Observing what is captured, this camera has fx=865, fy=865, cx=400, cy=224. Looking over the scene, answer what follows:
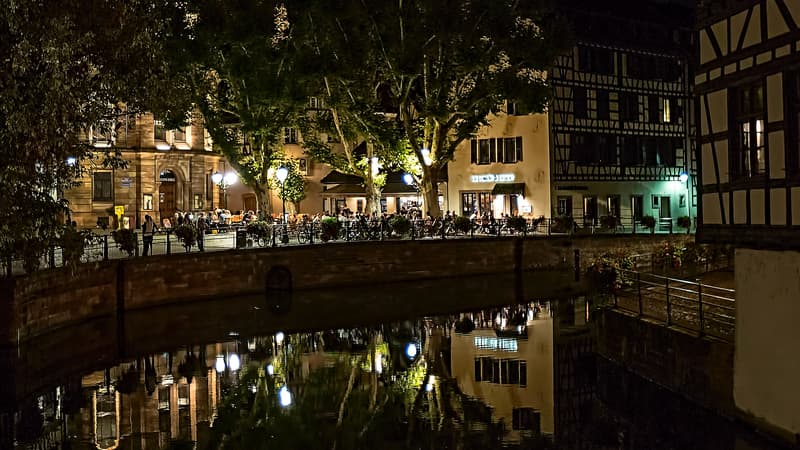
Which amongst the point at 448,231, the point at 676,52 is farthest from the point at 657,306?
the point at 676,52

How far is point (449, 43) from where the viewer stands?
129 feet

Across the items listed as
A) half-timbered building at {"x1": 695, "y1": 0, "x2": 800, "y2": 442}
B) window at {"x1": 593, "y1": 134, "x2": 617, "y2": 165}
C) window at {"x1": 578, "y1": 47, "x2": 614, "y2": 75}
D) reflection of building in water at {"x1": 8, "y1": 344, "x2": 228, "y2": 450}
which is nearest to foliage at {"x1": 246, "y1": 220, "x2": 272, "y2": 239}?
reflection of building in water at {"x1": 8, "y1": 344, "x2": 228, "y2": 450}

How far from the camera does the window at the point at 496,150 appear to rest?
50.0 meters

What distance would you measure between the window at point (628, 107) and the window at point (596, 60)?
1697 mm

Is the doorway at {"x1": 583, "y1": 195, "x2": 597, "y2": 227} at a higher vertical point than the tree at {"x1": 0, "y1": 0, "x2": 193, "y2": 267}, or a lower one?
lower

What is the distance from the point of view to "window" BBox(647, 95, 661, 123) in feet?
169

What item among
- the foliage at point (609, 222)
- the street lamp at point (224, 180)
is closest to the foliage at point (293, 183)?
the street lamp at point (224, 180)

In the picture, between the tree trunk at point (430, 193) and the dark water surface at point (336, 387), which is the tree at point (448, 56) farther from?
the dark water surface at point (336, 387)

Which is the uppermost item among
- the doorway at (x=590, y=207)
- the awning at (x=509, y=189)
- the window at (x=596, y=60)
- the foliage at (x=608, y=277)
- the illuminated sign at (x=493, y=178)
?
the window at (x=596, y=60)

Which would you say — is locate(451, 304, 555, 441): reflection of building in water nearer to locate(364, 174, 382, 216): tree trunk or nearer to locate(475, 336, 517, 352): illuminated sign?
locate(475, 336, 517, 352): illuminated sign

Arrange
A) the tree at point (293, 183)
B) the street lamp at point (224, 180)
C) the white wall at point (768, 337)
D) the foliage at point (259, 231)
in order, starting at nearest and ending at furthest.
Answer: the white wall at point (768, 337), the foliage at point (259, 231), the tree at point (293, 183), the street lamp at point (224, 180)

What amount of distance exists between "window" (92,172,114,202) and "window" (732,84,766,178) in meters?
43.7

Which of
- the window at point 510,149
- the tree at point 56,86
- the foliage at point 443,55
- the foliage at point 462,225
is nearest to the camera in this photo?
the tree at point 56,86

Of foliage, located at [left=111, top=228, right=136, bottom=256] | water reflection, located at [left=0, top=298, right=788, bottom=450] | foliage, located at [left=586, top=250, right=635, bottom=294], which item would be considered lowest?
water reflection, located at [left=0, top=298, right=788, bottom=450]
